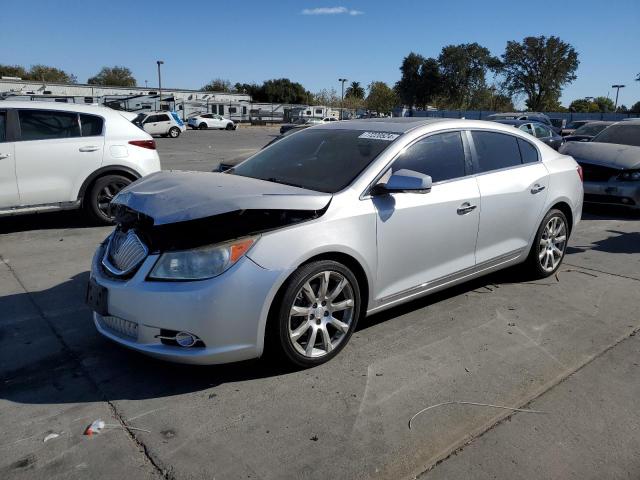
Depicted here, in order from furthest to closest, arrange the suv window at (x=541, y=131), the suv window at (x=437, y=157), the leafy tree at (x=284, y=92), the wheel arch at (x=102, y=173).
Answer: the leafy tree at (x=284, y=92) < the suv window at (x=541, y=131) < the wheel arch at (x=102, y=173) < the suv window at (x=437, y=157)

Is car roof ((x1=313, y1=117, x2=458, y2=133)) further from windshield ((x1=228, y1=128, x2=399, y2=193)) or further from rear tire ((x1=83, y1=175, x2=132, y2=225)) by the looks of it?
rear tire ((x1=83, y1=175, x2=132, y2=225))

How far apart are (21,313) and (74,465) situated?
7.11ft

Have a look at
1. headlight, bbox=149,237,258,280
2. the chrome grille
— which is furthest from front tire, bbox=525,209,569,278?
the chrome grille

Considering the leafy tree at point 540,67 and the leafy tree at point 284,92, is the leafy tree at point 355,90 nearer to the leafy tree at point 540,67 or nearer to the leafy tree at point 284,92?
the leafy tree at point 284,92

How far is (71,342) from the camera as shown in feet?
12.2

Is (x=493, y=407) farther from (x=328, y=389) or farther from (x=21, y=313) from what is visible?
(x=21, y=313)

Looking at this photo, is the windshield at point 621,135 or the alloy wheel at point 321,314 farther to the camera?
the windshield at point 621,135

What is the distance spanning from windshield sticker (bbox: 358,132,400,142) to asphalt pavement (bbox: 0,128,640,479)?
55.1 inches

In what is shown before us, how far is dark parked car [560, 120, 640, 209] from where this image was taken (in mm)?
8344

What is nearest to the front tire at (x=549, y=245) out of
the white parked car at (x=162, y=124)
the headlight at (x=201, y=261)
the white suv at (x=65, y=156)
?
the headlight at (x=201, y=261)

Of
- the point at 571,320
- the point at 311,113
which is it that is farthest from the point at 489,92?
the point at 571,320

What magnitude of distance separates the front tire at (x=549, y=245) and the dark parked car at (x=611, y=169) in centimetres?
378

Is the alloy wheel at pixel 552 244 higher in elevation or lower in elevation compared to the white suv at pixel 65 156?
lower

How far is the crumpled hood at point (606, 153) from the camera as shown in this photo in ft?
27.8
